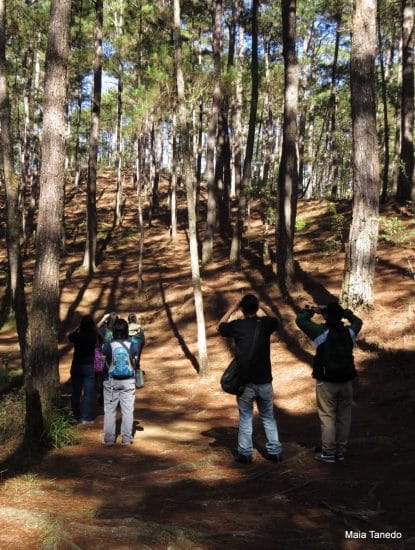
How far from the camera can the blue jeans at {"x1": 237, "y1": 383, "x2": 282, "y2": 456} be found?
245 inches

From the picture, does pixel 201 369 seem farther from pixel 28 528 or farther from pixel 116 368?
pixel 28 528

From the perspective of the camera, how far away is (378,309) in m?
12.0

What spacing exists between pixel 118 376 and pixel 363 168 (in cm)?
782

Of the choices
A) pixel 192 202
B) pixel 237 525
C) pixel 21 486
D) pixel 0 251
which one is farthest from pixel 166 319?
pixel 0 251

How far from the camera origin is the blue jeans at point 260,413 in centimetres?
621

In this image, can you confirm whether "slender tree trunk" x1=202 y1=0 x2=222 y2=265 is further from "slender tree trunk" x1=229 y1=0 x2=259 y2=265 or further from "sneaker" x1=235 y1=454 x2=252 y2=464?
"sneaker" x1=235 y1=454 x2=252 y2=464

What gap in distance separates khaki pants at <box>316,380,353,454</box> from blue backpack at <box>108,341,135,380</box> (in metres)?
2.82

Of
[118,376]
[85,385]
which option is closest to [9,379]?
[85,385]

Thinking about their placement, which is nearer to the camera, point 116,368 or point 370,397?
point 116,368

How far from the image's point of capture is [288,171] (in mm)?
16172

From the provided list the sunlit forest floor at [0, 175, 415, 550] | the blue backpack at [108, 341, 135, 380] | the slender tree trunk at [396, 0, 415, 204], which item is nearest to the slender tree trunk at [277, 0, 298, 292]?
the sunlit forest floor at [0, 175, 415, 550]

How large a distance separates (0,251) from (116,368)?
26152 mm

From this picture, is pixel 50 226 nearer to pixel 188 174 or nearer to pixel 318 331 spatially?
pixel 318 331

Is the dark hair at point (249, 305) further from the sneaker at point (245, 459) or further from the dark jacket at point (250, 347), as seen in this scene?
the sneaker at point (245, 459)
